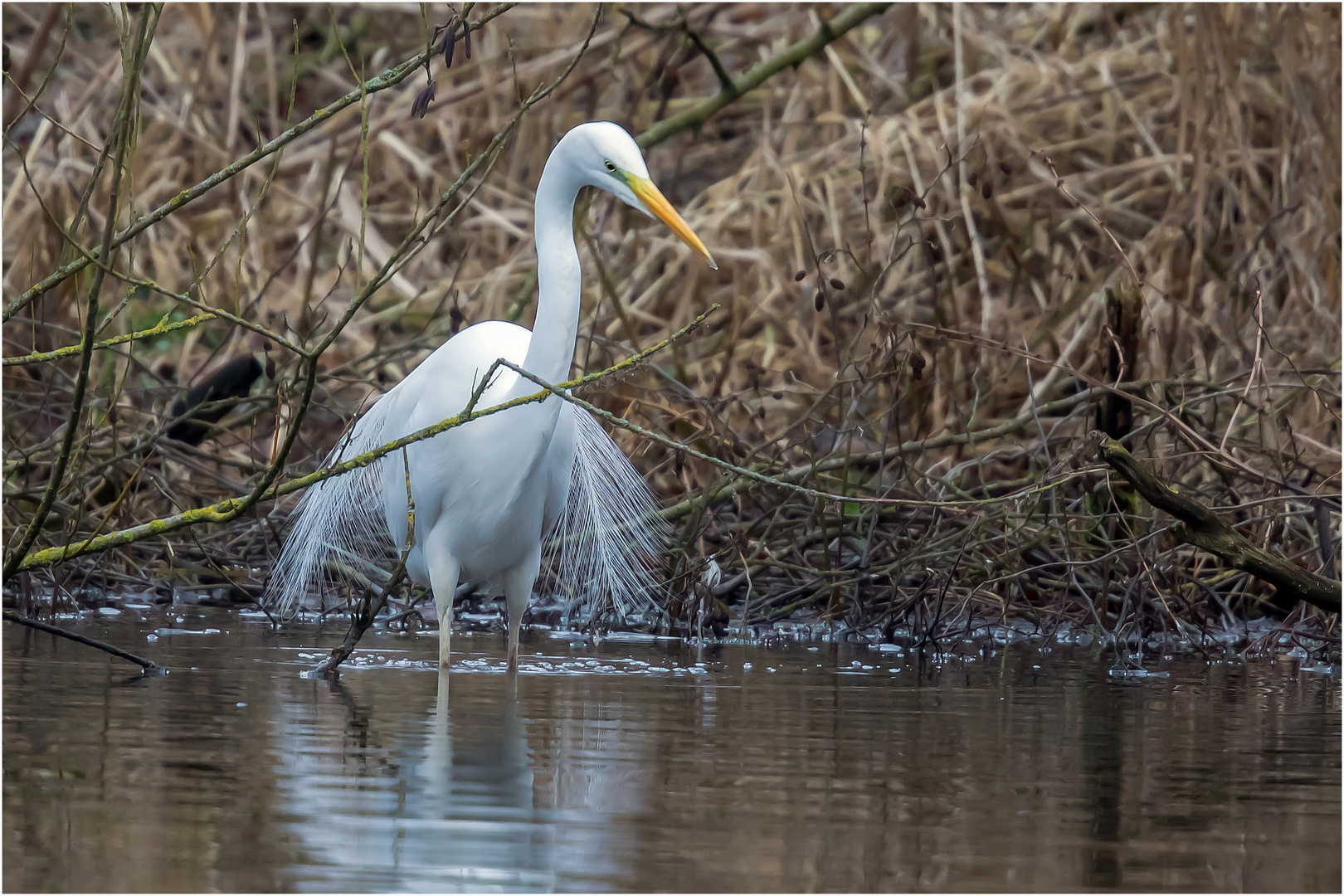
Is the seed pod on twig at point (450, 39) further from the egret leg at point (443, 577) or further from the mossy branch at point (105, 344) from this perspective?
the egret leg at point (443, 577)

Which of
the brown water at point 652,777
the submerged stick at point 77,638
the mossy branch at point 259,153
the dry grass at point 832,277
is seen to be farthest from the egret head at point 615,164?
the submerged stick at point 77,638

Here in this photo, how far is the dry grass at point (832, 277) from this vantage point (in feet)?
21.2

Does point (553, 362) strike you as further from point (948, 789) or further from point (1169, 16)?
point (1169, 16)

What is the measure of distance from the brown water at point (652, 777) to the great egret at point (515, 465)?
0.37m

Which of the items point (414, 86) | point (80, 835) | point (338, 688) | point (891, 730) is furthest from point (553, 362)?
point (414, 86)

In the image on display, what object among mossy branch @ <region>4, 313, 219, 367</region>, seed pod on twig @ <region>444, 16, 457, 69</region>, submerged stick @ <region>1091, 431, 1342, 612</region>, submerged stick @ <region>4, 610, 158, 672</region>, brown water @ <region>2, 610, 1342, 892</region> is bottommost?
brown water @ <region>2, 610, 1342, 892</region>

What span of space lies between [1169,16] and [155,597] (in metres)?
6.43

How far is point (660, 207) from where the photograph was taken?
4996mm

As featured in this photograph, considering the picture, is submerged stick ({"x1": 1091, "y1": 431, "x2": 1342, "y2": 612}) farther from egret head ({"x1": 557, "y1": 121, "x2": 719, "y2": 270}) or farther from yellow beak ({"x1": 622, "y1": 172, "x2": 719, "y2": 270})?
egret head ({"x1": 557, "y1": 121, "x2": 719, "y2": 270})

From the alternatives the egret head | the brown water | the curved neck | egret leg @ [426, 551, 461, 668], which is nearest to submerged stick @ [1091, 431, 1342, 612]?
the brown water

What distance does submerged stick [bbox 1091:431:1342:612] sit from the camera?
4531mm

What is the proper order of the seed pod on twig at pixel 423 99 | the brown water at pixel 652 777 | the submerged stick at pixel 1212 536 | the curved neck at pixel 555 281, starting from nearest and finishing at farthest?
the brown water at pixel 652 777, the seed pod on twig at pixel 423 99, the submerged stick at pixel 1212 536, the curved neck at pixel 555 281

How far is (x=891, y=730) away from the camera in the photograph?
419 cm

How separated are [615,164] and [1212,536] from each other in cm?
199
